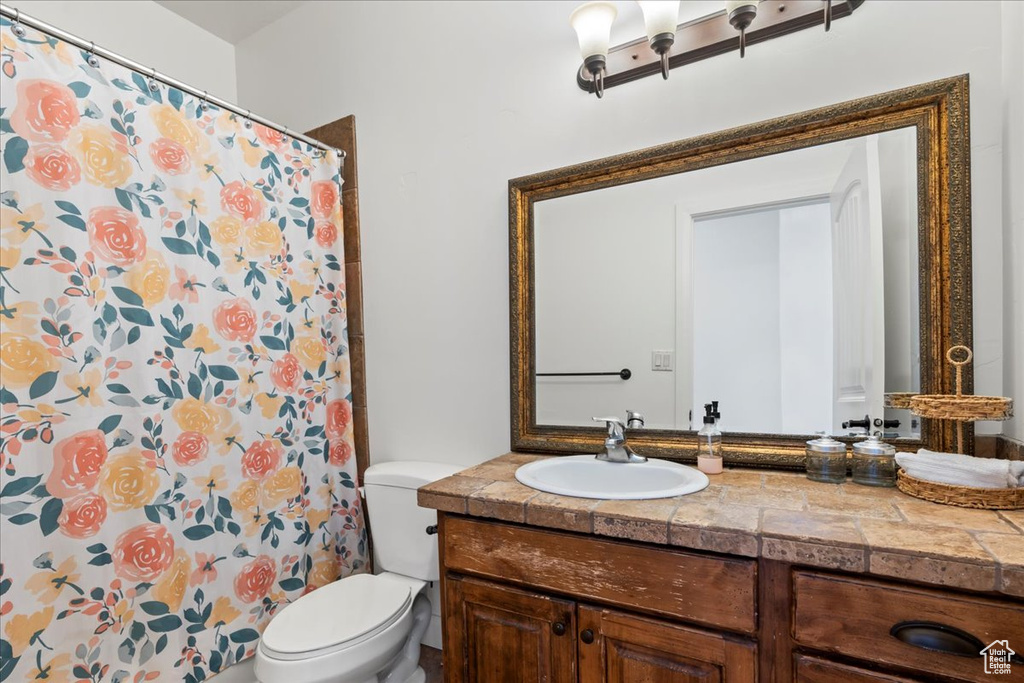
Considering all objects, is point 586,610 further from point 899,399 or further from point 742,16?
point 742,16

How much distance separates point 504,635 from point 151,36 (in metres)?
2.67

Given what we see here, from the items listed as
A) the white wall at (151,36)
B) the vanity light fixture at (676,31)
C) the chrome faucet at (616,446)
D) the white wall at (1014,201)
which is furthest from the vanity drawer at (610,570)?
the white wall at (151,36)

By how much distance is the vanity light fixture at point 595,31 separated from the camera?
52.0 inches

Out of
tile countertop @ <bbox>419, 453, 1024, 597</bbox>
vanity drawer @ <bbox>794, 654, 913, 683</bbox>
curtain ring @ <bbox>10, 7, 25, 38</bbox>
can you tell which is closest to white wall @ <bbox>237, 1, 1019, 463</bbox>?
tile countertop @ <bbox>419, 453, 1024, 597</bbox>

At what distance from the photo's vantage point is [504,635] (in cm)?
110

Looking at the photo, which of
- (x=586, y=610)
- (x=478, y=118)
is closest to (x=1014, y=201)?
(x=586, y=610)

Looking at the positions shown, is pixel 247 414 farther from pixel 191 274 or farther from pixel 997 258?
pixel 997 258

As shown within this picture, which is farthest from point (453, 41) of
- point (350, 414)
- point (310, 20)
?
point (350, 414)

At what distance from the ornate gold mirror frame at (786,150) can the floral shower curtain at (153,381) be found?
0.83 metres

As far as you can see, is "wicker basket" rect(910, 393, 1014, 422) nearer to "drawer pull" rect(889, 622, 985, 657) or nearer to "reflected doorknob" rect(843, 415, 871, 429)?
"reflected doorknob" rect(843, 415, 871, 429)

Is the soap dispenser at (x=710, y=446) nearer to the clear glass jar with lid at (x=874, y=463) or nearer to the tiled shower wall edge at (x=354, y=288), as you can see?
the clear glass jar with lid at (x=874, y=463)

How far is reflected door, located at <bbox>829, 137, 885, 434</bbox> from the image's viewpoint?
119 centimetres

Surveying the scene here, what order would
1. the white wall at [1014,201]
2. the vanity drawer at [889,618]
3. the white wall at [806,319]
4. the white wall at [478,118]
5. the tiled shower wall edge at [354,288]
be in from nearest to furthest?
1. the vanity drawer at [889,618]
2. the white wall at [1014,201]
3. the white wall at [478,118]
4. the white wall at [806,319]
5. the tiled shower wall edge at [354,288]

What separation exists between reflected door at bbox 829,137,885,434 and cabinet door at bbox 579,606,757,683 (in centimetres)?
65
